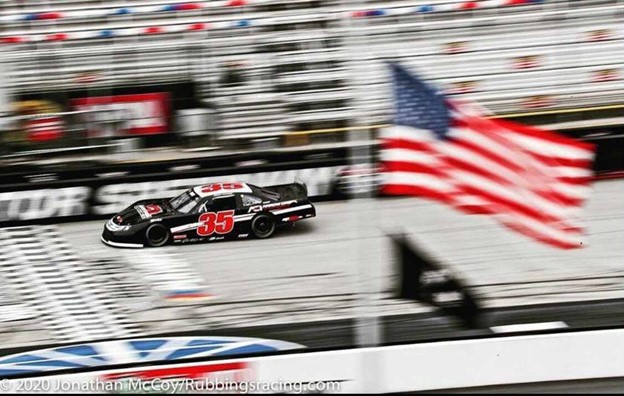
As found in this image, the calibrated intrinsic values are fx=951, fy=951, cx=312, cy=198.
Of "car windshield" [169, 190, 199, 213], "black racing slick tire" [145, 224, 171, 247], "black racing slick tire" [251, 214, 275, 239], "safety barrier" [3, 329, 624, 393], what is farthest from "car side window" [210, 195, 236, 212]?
"safety barrier" [3, 329, 624, 393]

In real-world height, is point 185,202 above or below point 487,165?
below

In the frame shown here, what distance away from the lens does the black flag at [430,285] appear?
736cm

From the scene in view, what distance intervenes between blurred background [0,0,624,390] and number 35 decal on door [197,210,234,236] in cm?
24

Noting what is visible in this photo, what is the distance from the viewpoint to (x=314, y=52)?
15.5 metres

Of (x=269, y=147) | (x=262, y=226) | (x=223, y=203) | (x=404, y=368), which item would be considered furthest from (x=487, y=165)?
(x=269, y=147)

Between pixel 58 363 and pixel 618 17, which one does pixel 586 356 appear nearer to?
pixel 58 363

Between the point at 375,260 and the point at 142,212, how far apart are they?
3.21 meters

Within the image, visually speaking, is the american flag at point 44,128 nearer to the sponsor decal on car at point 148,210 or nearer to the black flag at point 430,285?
the sponsor decal on car at point 148,210

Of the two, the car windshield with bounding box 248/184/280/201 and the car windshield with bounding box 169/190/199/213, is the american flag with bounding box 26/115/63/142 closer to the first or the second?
the car windshield with bounding box 169/190/199/213

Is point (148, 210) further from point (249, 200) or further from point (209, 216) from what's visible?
point (249, 200)

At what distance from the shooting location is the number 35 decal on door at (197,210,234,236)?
12117 millimetres

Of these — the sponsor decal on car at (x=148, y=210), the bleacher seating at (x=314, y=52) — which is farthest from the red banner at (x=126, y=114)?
the sponsor decal on car at (x=148, y=210)

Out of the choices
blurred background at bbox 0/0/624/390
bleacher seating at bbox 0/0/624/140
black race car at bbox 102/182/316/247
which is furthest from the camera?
bleacher seating at bbox 0/0/624/140

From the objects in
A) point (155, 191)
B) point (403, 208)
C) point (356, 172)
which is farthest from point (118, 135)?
point (356, 172)
